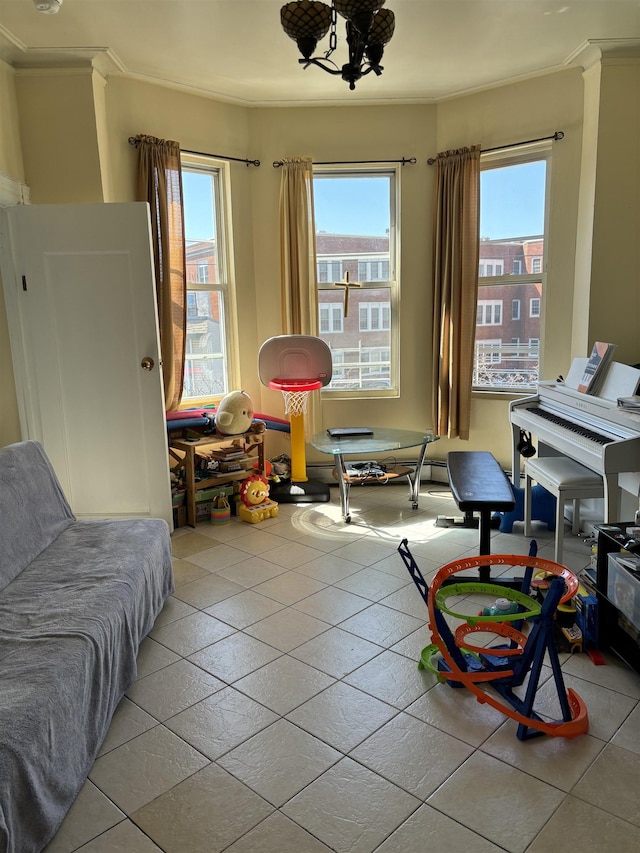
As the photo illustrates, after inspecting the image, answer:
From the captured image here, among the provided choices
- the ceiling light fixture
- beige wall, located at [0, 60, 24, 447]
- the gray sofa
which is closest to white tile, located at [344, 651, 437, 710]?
the gray sofa

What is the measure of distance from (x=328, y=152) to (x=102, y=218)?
75.6 inches

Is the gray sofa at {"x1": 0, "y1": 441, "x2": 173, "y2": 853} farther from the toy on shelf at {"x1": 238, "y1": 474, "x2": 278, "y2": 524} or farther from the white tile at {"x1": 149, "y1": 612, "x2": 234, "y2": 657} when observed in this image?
the toy on shelf at {"x1": 238, "y1": 474, "x2": 278, "y2": 524}

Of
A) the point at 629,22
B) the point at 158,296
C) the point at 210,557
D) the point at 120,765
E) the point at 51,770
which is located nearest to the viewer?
the point at 51,770

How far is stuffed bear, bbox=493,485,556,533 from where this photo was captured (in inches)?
147

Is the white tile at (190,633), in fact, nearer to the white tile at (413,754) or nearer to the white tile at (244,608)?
the white tile at (244,608)

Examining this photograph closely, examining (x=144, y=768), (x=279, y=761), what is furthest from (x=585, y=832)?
(x=144, y=768)

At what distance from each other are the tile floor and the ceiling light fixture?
2.83 meters

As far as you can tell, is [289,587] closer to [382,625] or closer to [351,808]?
[382,625]

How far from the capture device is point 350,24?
2.15 m

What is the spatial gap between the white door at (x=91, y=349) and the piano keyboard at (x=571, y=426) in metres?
2.26

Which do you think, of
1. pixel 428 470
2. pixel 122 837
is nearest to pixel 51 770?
pixel 122 837

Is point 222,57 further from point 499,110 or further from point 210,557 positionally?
point 210,557

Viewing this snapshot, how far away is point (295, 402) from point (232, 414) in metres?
0.52

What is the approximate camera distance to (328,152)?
14.9 ft
